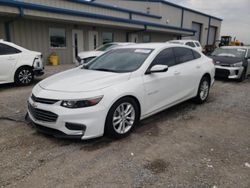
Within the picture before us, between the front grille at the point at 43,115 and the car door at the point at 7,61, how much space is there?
14.1 feet

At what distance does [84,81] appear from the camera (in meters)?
3.69

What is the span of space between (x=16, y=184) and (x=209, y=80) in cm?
514

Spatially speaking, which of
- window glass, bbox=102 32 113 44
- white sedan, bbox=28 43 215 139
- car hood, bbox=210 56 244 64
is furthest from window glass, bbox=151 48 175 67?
window glass, bbox=102 32 113 44

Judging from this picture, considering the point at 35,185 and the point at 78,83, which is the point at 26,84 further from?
the point at 35,185

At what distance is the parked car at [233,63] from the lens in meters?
9.23

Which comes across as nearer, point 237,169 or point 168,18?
point 237,169

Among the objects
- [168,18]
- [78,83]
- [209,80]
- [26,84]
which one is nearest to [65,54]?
[26,84]

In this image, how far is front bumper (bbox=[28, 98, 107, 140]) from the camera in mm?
3264

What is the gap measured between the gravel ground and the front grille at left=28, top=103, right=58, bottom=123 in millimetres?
413

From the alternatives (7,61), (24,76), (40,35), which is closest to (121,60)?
(7,61)

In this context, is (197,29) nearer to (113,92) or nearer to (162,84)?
(162,84)

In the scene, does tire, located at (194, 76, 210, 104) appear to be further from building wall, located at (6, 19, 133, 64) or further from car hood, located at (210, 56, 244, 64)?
building wall, located at (6, 19, 133, 64)

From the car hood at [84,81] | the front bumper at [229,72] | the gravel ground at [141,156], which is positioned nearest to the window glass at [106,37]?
the front bumper at [229,72]

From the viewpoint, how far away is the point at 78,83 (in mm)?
3629
